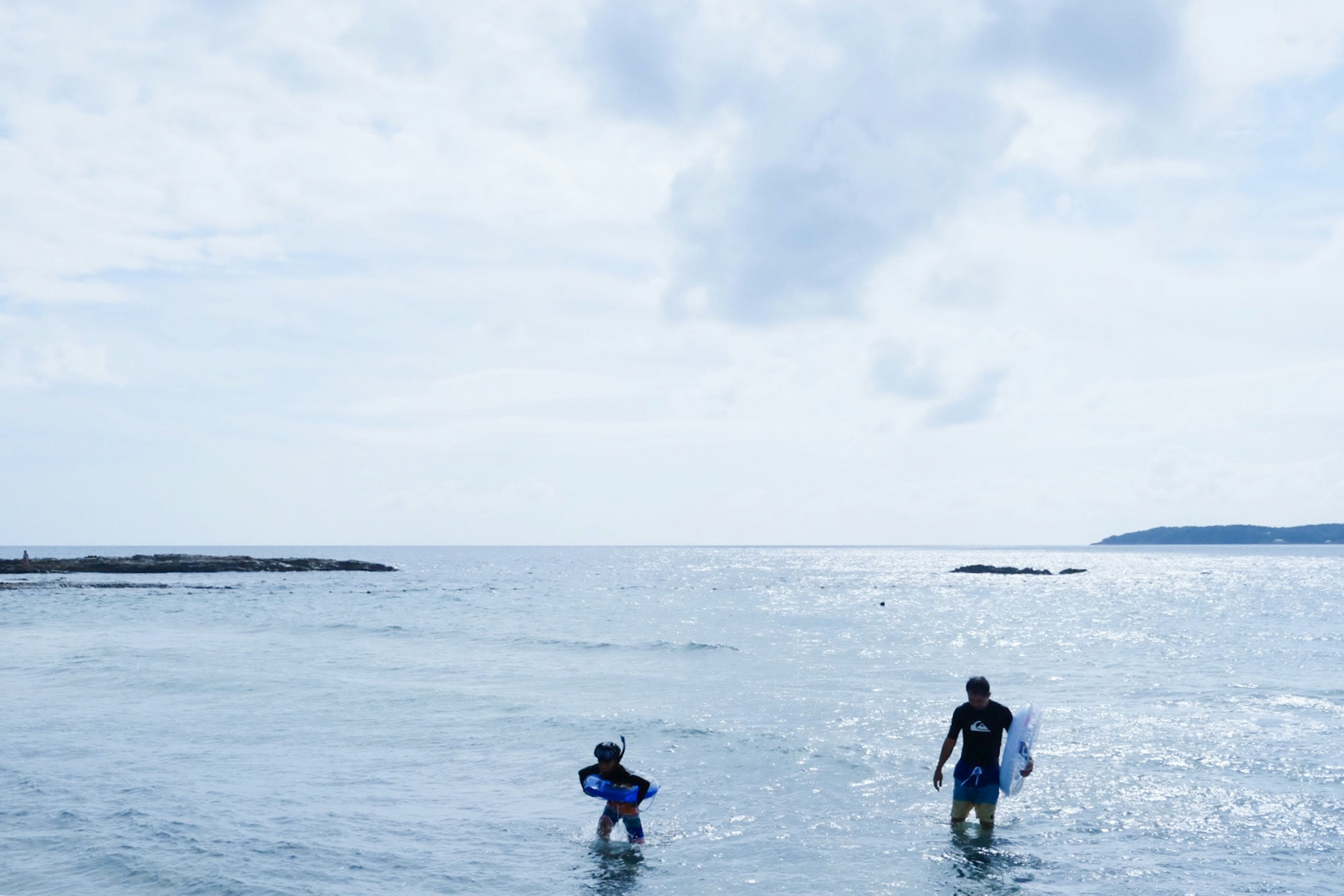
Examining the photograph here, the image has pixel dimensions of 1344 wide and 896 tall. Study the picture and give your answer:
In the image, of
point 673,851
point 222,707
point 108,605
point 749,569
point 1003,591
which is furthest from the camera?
point 749,569

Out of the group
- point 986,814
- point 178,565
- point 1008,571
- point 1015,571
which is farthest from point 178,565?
point 986,814

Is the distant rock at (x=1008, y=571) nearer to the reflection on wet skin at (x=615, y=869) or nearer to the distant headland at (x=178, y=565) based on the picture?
the distant headland at (x=178, y=565)

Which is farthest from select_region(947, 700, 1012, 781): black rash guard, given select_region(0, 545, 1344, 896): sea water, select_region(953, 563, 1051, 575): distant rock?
select_region(953, 563, 1051, 575): distant rock

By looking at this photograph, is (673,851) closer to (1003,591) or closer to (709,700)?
(709,700)

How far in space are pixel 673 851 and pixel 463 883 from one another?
274 cm

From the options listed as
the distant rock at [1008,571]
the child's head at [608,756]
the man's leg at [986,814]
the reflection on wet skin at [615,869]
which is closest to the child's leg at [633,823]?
the reflection on wet skin at [615,869]

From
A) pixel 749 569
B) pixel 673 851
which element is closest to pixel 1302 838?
pixel 673 851

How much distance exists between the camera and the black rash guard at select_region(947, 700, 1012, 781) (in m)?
12.3

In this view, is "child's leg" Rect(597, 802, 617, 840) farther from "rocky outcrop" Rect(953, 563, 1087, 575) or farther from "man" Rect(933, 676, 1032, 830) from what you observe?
"rocky outcrop" Rect(953, 563, 1087, 575)

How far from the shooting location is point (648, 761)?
680 inches

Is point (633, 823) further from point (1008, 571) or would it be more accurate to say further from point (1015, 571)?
point (1008, 571)

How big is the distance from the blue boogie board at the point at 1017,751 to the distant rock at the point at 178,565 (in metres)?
97.0

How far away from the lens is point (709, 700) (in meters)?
24.1

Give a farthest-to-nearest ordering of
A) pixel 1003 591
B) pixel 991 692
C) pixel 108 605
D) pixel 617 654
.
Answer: pixel 1003 591
pixel 108 605
pixel 617 654
pixel 991 692
